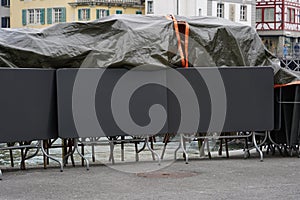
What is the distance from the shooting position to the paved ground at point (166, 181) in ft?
31.4

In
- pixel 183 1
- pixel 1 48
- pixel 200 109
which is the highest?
pixel 183 1

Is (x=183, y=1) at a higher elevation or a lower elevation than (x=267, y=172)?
higher

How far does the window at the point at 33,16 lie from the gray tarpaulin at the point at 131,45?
81.9 m

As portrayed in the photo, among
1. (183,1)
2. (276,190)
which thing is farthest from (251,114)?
(183,1)

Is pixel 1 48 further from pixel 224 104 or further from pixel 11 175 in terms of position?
pixel 224 104

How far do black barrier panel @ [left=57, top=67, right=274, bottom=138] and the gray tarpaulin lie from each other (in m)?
0.31

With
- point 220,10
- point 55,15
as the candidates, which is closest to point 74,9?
point 55,15

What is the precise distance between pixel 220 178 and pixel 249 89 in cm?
235

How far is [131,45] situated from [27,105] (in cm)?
195

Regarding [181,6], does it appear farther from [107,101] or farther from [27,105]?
[27,105]

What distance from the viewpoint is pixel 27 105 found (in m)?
11.6

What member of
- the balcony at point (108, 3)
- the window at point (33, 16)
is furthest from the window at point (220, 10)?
the window at point (33, 16)

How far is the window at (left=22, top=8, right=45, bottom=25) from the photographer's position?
94188mm

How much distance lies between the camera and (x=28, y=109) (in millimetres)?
11641
